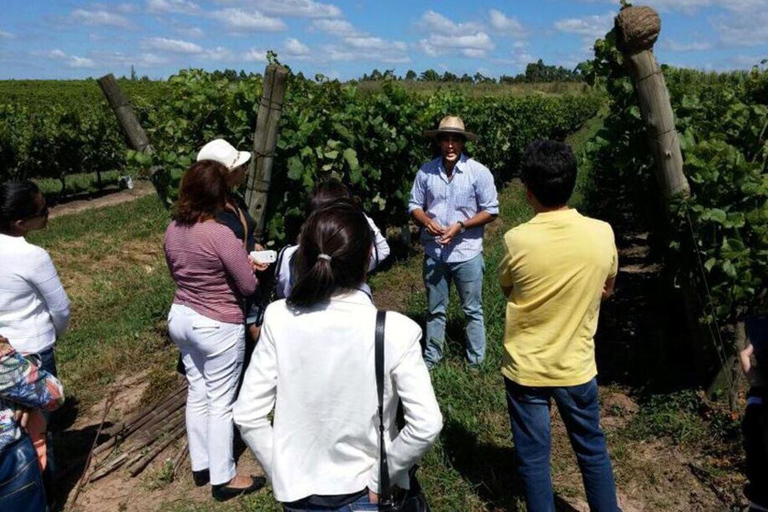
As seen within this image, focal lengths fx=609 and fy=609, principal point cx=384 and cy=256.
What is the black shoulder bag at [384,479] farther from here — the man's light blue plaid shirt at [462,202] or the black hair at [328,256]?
the man's light blue plaid shirt at [462,202]

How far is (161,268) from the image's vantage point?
8555mm

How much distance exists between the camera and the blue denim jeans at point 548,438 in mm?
2445

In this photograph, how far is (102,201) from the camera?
17172 millimetres

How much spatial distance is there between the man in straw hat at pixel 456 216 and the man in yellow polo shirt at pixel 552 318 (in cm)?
150

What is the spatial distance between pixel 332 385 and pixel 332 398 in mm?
41

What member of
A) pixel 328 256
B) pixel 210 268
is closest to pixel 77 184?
pixel 210 268

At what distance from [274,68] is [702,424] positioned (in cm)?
327

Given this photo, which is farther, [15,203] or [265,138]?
[265,138]

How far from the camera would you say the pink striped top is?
9.30ft

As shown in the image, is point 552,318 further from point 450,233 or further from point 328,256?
point 450,233

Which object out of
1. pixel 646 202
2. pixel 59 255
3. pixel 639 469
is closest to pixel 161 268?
pixel 59 255

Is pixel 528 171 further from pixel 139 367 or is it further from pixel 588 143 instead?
pixel 139 367

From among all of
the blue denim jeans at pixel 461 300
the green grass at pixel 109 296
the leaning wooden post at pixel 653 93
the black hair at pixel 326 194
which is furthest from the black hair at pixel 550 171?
the green grass at pixel 109 296

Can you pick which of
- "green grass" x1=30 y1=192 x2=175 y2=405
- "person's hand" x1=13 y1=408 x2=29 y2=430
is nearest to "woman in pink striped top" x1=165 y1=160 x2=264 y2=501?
"person's hand" x1=13 y1=408 x2=29 y2=430
